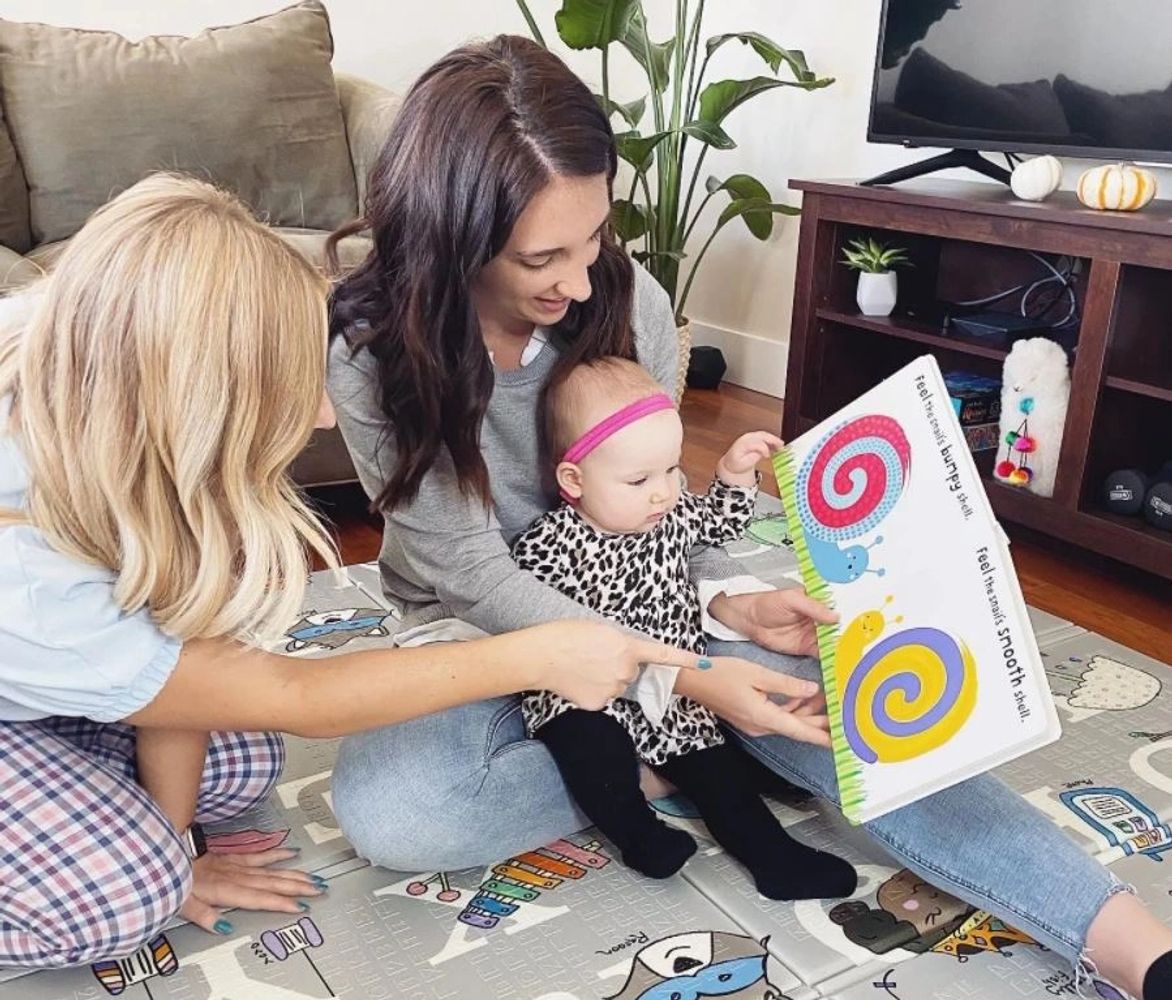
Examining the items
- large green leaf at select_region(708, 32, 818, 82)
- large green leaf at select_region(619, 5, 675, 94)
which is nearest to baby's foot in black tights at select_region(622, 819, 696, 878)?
large green leaf at select_region(708, 32, 818, 82)

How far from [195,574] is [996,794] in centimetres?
67

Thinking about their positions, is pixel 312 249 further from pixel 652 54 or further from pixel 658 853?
pixel 658 853

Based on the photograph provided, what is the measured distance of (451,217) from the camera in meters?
0.99

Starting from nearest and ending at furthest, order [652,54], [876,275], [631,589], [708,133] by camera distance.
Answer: [631,589] < [876,275] < [708,133] < [652,54]

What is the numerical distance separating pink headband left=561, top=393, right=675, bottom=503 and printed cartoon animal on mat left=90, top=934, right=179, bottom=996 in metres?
0.55

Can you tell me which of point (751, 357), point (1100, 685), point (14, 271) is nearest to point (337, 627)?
point (14, 271)

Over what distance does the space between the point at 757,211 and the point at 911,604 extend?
5.94 feet

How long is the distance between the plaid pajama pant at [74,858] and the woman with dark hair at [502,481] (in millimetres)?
189

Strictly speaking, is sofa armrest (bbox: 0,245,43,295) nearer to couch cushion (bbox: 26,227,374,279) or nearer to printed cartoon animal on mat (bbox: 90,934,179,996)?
couch cushion (bbox: 26,227,374,279)

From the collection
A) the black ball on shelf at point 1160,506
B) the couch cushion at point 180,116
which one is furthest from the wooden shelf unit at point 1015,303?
the couch cushion at point 180,116

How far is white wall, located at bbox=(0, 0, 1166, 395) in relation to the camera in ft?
8.45

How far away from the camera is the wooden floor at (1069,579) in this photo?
1.73 metres

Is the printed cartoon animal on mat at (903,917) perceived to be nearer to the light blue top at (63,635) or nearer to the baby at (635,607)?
the baby at (635,607)

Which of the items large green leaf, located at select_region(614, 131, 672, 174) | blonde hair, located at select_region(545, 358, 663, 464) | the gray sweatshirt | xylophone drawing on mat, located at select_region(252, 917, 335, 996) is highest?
large green leaf, located at select_region(614, 131, 672, 174)
